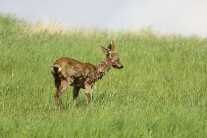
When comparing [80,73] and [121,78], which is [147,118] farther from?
[121,78]

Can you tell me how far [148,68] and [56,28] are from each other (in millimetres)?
6590

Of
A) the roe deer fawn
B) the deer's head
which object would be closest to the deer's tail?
the roe deer fawn

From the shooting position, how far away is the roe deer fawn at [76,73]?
9.96 m

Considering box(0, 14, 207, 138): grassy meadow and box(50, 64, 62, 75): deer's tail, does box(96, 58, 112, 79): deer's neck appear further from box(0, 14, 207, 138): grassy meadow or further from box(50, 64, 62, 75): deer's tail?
box(50, 64, 62, 75): deer's tail

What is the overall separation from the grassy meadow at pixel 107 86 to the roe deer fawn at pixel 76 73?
0.37m

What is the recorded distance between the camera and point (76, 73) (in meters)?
10.2

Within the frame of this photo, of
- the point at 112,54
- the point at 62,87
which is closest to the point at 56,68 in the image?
the point at 62,87

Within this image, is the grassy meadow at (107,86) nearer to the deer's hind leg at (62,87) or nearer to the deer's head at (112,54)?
the deer's hind leg at (62,87)

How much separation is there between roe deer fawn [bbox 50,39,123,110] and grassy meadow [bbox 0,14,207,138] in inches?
14.6

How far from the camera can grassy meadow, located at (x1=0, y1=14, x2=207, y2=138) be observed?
7672 mm

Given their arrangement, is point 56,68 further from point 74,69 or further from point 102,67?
point 102,67

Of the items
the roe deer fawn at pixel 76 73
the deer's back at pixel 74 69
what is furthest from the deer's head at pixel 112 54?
the deer's back at pixel 74 69

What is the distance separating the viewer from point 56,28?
20.3 metres

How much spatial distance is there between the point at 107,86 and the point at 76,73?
262 cm
